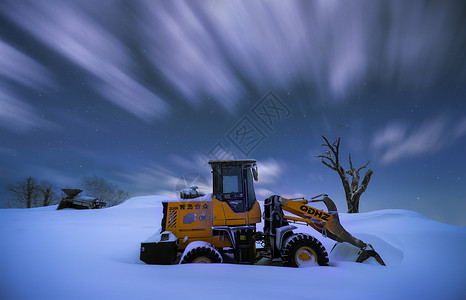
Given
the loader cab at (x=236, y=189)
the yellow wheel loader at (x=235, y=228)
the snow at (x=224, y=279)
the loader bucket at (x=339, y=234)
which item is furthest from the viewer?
the loader cab at (x=236, y=189)

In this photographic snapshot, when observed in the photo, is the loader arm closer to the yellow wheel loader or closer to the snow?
the yellow wheel loader

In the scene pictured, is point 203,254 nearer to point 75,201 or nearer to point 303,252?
point 303,252

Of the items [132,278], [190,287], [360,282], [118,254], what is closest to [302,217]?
[360,282]

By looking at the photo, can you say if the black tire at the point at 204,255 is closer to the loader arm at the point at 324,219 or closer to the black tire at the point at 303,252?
the black tire at the point at 303,252

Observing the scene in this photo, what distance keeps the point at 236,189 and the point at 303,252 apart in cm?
256

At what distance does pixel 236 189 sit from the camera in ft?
21.1

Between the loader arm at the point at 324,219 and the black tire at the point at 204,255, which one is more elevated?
the loader arm at the point at 324,219

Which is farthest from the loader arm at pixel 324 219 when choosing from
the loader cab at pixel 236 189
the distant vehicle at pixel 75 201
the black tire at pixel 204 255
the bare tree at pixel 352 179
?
the distant vehicle at pixel 75 201

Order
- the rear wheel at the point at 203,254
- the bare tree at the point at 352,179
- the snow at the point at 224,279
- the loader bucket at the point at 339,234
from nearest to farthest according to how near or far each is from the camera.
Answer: the snow at the point at 224,279
the rear wheel at the point at 203,254
the loader bucket at the point at 339,234
the bare tree at the point at 352,179

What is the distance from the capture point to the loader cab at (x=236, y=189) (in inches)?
241

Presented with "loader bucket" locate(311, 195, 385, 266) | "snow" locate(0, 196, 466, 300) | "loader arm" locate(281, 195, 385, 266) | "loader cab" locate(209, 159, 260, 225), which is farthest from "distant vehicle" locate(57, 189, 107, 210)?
"loader bucket" locate(311, 195, 385, 266)

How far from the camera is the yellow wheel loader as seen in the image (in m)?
5.45

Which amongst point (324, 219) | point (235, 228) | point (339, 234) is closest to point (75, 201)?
point (235, 228)

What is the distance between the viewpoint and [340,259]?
6363 millimetres
